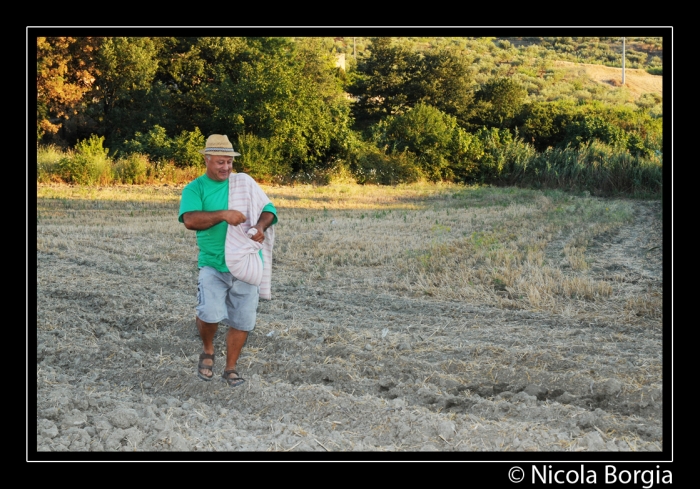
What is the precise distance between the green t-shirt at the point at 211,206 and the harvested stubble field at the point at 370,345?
3.07 feet

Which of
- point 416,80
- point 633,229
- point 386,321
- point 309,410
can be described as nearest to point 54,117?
point 416,80

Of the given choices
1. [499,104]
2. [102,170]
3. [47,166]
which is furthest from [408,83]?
[47,166]

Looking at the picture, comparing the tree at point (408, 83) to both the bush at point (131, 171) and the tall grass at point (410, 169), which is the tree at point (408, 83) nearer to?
the tall grass at point (410, 169)

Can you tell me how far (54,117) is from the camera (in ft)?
83.8

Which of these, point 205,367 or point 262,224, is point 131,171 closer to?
point 205,367

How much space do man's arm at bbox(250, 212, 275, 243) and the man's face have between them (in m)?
0.37

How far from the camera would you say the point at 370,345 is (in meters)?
6.18

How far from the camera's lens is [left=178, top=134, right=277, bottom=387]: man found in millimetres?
5004

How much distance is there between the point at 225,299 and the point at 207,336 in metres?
0.30

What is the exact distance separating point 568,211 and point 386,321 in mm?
8798

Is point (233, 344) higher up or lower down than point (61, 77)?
lower down

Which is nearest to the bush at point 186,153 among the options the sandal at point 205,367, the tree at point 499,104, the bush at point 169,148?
the bush at point 169,148

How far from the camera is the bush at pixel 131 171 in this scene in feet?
63.6
